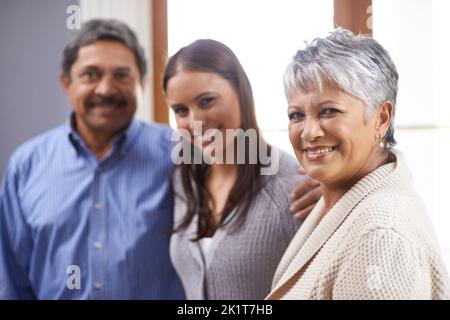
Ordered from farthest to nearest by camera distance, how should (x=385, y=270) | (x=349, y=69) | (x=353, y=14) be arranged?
(x=353, y=14)
(x=349, y=69)
(x=385, y=270)

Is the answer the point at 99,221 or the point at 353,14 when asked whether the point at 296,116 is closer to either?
the point at 353,14

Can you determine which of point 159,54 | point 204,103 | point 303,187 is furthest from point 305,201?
point 159,54

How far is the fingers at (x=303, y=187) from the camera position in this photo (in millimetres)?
1040

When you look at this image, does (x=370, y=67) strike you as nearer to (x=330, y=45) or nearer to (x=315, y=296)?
(x=330, y=45)

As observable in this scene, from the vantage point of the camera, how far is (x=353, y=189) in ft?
2.87

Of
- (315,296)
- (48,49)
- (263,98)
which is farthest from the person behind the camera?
(48,49)

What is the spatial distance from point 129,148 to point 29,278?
35 cm

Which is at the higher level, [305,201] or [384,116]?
[384,116]

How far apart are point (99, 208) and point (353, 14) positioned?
2.04 feet

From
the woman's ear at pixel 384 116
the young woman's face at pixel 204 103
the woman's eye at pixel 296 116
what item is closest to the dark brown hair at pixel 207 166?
the young woman's face at pixel 204 103

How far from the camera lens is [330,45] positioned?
0.88 meters

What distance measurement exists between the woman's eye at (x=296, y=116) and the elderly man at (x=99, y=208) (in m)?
0.29
